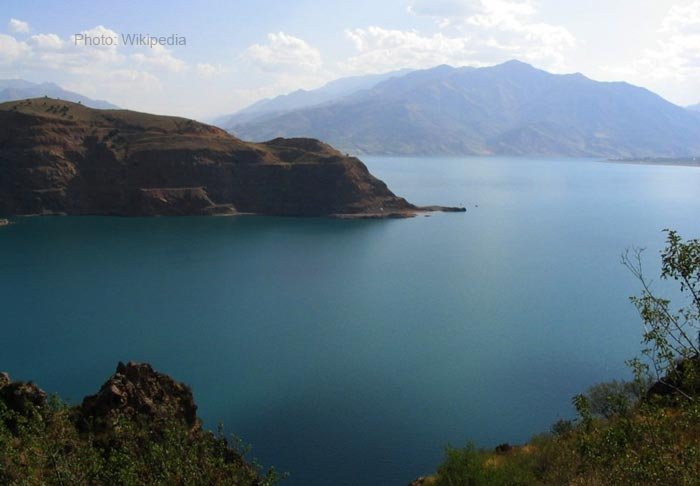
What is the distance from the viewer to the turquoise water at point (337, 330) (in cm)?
4862

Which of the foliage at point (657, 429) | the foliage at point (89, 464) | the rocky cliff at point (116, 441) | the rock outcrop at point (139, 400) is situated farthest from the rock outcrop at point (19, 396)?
the foliage at point (657, 429)

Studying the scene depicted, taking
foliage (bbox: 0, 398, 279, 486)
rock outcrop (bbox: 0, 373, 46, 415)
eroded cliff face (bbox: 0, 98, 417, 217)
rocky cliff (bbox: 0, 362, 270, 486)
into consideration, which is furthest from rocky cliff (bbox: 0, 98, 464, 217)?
foliage (bbox: 0, 398, 279, 486)

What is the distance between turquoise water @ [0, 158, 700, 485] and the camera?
4862 cm

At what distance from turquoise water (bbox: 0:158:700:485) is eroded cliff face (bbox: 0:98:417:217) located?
32315 millimetres

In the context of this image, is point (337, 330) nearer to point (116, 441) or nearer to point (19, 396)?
point (19, 396)

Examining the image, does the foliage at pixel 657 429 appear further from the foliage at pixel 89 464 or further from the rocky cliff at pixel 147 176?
the rocky cliff at pixel 147 176

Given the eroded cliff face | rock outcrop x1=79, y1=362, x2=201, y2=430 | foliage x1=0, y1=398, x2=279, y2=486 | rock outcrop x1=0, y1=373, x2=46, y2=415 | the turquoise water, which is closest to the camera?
foliage x1=0, y1=398, x2=279, y2=486

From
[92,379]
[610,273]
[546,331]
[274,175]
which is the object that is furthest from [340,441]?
[274,175]

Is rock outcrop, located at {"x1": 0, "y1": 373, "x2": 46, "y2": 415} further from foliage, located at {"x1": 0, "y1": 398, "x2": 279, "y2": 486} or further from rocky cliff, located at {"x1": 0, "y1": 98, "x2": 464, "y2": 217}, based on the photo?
rocky cliff, located at {"x1": 0, "y1": 98, "x2": 464, "y2": 217}

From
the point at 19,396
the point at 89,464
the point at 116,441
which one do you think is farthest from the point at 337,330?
the point at 89,464

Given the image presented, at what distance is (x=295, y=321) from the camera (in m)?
79.7

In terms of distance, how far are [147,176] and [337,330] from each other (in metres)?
133

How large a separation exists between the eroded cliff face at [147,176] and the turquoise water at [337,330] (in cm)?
3232

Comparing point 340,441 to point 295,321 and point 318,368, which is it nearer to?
point 318,368
